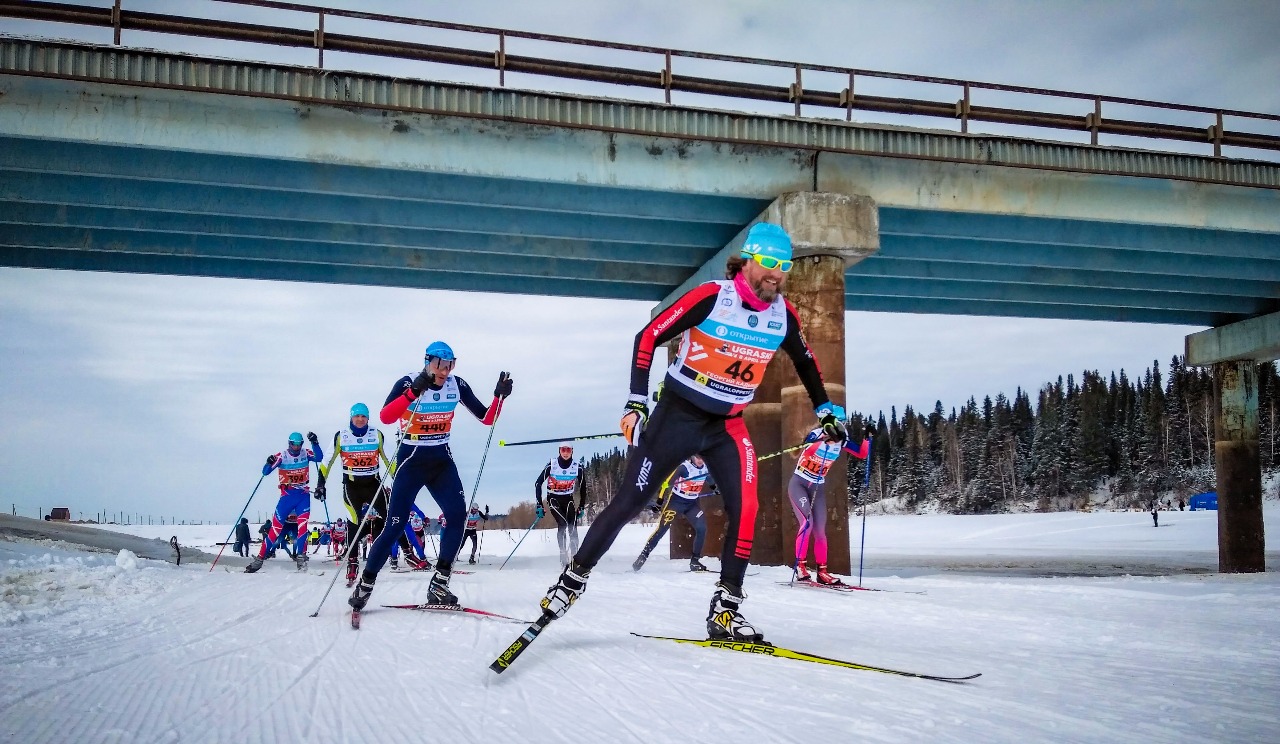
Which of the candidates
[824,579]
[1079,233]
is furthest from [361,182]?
[1079,233]

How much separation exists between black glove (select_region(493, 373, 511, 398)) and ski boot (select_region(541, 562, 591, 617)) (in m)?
2.89

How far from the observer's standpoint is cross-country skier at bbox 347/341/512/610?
25.3ft

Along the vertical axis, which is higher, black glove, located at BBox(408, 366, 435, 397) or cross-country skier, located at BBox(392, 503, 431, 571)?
black glove, located at BBox(408, 366, 435, 397)

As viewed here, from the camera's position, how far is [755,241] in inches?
211

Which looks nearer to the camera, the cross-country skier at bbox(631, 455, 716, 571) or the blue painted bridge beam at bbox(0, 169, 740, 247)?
the blue painted bridge beam at bbox(0, 169, 740, 247)

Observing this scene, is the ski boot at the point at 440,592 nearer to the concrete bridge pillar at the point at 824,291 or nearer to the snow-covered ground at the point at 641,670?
the snow-covered ground at the point at 641,670

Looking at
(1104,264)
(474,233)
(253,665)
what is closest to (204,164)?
(474,233)

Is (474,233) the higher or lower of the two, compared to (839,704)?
higher

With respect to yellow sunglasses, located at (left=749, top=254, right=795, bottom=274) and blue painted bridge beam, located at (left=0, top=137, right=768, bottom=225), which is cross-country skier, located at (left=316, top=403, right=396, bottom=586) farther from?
yellow sunglasses, located at (left=749, top=254, right=795, bottom=274)

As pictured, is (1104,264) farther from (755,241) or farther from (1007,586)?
(755,241)

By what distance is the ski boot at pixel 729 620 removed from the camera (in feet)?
17.7

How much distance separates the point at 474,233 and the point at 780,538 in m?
8.27

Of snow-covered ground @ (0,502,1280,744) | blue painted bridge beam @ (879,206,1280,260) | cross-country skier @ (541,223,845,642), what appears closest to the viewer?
snow-covered ground @ (0,502,1280,744)

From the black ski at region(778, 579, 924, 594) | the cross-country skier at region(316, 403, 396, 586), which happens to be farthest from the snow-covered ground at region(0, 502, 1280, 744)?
the cross-country skier at region(316, 403, 396, 586)
